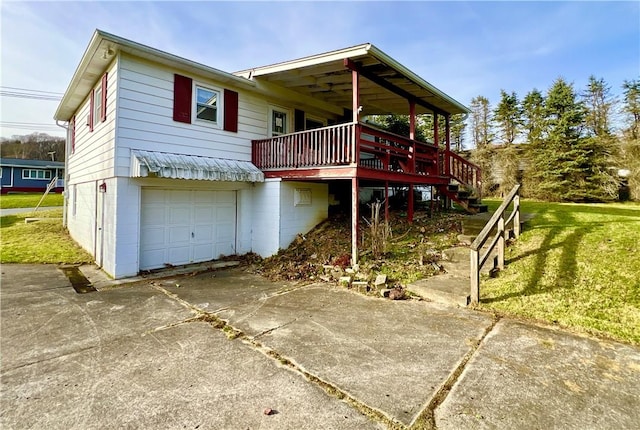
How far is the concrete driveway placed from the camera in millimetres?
2523

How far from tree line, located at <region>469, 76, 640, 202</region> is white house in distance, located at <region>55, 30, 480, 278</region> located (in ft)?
50.9

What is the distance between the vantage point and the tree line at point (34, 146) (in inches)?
1755

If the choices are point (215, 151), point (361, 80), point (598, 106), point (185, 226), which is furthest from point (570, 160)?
point (185, 226)

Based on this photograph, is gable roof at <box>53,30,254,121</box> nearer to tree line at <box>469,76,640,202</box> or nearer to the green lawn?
the green lawn

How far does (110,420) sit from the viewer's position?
99.0 inches

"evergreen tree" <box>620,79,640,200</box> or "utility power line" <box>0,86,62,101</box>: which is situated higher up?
"utility power line" <box>0,86,62,101</box>

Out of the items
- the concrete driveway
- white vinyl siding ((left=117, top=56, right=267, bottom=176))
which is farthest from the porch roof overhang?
the concrete driveway

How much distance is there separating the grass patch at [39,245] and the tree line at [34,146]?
42249 millimetres

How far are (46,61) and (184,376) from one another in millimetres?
16356

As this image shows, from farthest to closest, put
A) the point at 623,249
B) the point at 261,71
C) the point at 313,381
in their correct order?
the point at 261,71 → the point at 623,249 → the point at 313,381

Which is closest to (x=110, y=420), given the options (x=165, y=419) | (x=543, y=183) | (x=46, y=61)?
(x=165, y=419)

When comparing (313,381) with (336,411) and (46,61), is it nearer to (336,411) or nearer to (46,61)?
(336,411)

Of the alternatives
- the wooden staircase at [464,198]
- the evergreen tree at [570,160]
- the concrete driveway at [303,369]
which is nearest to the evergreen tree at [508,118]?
the evergreen tree at [570,160]

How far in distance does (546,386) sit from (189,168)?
7.52 metres
